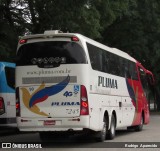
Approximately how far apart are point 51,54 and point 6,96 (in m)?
4.31

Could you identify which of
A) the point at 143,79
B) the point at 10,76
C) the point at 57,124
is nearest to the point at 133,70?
the point at 143,79

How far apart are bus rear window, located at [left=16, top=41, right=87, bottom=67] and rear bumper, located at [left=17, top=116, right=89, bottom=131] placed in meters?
1.73

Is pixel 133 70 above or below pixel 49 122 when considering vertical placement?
above

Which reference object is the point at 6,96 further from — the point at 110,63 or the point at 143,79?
the point at 143,79

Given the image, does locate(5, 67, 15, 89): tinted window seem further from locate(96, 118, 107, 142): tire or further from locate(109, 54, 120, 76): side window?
locate(96, 118, 107, 142): tire

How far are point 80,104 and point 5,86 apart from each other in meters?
4.93

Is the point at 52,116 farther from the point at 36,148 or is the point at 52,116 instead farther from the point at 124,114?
the point at 124,114

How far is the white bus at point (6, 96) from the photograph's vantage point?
1814 centimetres

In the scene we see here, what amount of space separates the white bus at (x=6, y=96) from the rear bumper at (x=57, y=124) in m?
3.62

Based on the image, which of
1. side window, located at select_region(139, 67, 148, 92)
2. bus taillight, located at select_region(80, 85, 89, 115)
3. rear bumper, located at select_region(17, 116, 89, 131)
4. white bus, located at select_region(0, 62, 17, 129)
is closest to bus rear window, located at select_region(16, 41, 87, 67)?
bus taillight, located at select_region(80, 85, 89, 115)

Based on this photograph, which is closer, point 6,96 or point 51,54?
point 51,54

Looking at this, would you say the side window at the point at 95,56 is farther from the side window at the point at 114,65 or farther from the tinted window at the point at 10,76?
the tinted window at the point at 10,76

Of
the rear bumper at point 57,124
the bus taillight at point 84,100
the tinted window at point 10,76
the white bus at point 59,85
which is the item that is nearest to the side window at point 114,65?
the white bus at point 59,85

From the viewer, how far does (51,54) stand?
583 inches
